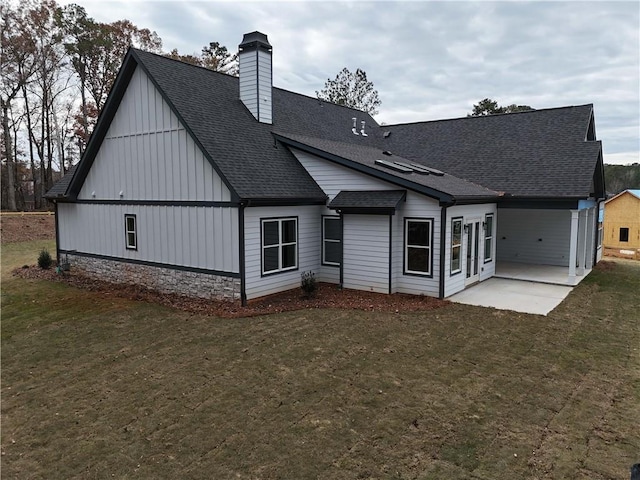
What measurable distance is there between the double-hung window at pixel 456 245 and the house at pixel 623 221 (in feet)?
82.2

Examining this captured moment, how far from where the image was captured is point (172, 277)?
11922mm

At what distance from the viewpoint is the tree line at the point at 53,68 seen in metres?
31.5

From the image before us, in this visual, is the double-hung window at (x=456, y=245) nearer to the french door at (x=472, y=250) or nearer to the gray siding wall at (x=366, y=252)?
the french door at (x=472, y=250)

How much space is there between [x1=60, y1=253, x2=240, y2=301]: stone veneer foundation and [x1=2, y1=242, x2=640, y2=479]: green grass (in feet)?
4.38

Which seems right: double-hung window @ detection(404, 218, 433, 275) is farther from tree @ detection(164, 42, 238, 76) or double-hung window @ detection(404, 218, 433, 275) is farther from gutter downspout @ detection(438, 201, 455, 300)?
tree @ detection(164, 42, 238, 76)

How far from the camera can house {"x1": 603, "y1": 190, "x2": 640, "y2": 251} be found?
101 feet

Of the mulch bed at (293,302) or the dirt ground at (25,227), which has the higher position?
the dirt ground at (25,227)

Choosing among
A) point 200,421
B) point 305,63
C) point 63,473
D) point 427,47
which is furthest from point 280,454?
point 305,63

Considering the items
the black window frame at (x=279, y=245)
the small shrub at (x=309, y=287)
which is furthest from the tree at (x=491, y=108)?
the small shrub at (x=309, y=287)

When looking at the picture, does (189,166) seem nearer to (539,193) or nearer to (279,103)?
(279,103)

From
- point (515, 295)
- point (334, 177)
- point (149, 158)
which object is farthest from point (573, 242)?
point (149, 158)

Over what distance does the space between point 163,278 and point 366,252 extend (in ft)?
18.6

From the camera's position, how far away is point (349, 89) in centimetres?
4084

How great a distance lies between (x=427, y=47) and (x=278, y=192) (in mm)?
10184
